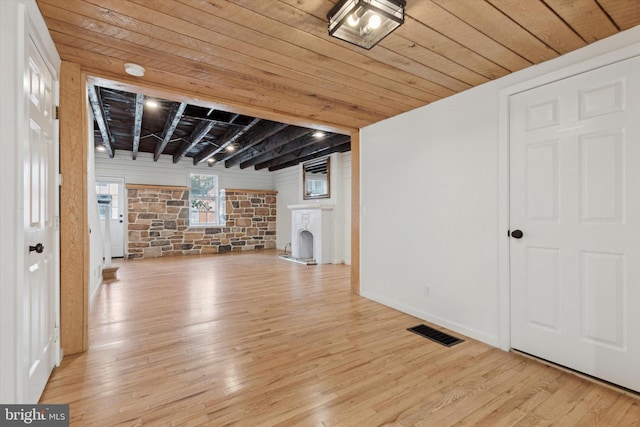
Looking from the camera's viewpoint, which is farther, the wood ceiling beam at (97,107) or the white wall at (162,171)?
the white wall at (162,171)

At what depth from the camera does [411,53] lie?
81.1 inches

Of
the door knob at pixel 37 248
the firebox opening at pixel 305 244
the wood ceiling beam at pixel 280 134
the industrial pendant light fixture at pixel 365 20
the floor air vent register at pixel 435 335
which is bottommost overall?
the floor air vent register at pixel 435 335

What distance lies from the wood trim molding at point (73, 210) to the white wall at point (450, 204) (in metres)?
2.90

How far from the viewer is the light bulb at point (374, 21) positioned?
161 cm

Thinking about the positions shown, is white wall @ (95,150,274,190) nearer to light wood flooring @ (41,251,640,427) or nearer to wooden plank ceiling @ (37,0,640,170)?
light wood flooring @ (41,251,640,427)

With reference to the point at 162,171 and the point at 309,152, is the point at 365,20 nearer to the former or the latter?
the point at 309,152

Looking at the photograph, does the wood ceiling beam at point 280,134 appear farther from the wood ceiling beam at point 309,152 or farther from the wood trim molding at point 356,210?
the wood trim molding at point 356,210

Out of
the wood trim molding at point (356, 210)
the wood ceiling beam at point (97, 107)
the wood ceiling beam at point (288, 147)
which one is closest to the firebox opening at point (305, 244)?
the wood ceiling beam at point (288, 147)

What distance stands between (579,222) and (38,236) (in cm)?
342

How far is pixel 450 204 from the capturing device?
9.30 feet

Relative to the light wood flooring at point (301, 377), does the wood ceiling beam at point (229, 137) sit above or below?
above

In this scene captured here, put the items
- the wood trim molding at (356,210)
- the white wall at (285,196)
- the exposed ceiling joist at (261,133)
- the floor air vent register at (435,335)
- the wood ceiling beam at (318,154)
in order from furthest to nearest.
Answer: the white wall at (285,196)
the wood ceiling beam at (318,154)
the exposed ceiling joist at (261,133)
the wood trim molding at (356,210)
the floor air vent register at (435,335)

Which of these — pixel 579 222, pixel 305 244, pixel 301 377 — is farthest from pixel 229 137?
pixel 579 222

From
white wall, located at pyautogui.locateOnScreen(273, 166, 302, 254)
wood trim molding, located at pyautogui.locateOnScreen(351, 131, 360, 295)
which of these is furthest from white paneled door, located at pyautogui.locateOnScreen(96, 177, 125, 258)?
wood trim molding, located at pyautogui.locateOnScreen(351, 131, 360, 295)
